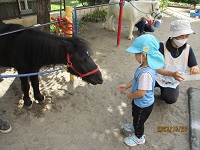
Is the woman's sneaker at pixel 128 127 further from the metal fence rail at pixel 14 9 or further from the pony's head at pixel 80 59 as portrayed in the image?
the metal fence rail at pixel 14 9

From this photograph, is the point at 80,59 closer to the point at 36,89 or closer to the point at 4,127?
the point at 36,89

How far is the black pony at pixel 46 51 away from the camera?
2225mm

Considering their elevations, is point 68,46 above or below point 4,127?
above

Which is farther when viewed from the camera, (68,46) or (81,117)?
(81,117)

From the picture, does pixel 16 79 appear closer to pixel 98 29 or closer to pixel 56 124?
pixel 56 124

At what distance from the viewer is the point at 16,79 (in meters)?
3.55

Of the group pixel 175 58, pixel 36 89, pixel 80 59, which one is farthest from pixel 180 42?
pixel 36 89

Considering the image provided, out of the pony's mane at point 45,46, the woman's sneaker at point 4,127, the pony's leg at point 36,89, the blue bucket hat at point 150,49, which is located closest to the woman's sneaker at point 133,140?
the blue bucket hat at point 150,49

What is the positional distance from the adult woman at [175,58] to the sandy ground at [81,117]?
1.15ft

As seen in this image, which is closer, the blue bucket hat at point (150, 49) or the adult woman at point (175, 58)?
the blue bucket hat at point (150, 49)

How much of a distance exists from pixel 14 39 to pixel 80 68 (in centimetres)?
90

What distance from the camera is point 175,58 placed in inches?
104

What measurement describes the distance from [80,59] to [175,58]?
134cm

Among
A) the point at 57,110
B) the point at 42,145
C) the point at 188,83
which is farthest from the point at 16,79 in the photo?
the point at 188,83
